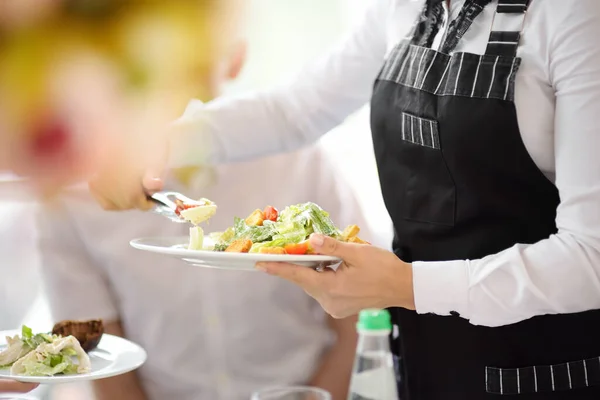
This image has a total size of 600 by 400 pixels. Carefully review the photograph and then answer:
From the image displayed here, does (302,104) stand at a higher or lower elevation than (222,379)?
higher

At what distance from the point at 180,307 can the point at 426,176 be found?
2.60ft

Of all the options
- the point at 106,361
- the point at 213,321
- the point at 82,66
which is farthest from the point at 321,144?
the point at 82,66

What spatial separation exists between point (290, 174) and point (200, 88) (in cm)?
168

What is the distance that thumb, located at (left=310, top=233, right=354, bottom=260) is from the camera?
1052 millimetres

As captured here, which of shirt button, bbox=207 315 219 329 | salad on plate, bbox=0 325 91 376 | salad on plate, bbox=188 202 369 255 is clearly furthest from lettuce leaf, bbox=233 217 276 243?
shirt button, bbox=207 315 219 329

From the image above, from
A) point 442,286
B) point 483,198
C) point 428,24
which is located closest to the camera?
point 442,286

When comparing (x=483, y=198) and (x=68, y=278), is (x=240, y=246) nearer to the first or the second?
(x=483, y=198)

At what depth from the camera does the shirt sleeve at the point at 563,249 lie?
1.02 meters

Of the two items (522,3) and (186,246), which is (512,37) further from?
(186,246)

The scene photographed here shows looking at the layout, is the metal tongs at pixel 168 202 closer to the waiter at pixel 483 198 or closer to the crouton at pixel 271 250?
the waiter at pixel 483 198

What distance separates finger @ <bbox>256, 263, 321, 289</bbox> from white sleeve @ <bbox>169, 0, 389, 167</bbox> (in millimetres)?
554

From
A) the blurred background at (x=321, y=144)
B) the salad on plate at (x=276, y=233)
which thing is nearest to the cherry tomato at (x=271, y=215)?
the salad on plate at (x=276, y=233)

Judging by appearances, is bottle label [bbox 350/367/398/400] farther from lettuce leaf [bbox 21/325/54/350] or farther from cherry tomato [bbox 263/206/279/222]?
lettuce leaf [bbox 21/325/54/350]

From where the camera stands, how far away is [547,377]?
1.26 meters
